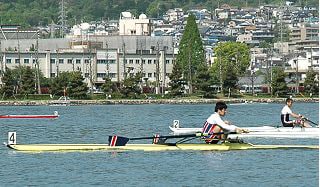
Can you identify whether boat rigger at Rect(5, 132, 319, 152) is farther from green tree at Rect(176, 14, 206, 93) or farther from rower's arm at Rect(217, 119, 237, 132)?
green tree at Rect(176, 14, 206, 93)

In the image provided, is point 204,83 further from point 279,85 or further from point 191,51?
point 191,51

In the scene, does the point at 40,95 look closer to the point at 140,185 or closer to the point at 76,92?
the point at 76,92

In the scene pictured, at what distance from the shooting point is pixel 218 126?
136 feet

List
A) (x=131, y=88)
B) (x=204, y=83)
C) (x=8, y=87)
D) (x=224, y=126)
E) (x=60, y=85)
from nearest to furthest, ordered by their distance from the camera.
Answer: (x=224, y=126), (x=204, y=83), (x=131, y=88), (x=60, y=85), (x=8, y=87)

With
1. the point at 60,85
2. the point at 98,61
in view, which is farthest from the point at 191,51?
the point at 60,85

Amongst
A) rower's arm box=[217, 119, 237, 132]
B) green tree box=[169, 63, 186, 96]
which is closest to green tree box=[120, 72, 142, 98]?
green tree box=[169, 63, 186, 96]

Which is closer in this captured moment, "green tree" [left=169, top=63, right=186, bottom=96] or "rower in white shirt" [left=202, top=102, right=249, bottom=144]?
"rower in white shirt" [left=202, top=102, right=249, bottom=144]

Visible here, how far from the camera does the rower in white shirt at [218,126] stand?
41.1 meters

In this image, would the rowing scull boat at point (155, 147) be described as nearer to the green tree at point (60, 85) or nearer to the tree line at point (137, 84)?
the tree line at point (137, 84)

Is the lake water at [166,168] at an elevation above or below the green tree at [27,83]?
below

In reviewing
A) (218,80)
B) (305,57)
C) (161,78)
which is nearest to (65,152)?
(218,80)

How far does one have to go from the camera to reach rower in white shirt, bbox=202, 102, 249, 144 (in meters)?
41.1

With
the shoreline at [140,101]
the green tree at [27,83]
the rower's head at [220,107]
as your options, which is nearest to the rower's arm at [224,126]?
the rower's head at [220,107]

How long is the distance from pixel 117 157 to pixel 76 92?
81.8 metres
